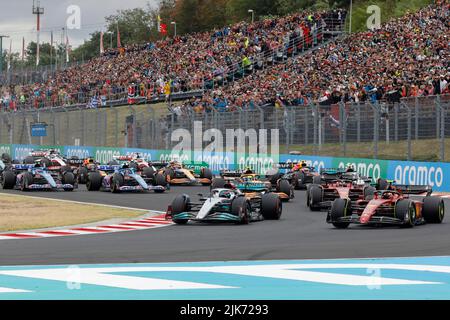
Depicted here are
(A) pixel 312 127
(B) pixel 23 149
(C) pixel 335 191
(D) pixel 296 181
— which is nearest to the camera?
(C) pixel 335 191

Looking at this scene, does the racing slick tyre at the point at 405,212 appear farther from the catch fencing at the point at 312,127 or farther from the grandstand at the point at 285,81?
the grandstand at the point at 285,81

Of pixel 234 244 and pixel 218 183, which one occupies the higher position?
pixel 218 183

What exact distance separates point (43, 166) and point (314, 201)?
1240 centimetres

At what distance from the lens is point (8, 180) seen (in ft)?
109

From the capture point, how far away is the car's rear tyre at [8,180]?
109 ft

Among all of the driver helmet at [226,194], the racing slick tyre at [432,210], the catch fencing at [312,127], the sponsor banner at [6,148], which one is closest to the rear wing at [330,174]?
the catch fencing at [312,127]

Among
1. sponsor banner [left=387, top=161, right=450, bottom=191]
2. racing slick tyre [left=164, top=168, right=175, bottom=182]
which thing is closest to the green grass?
sponsor banner [left=387, top=161, right=450, bottom=191]

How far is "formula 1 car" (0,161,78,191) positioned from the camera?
106 feet

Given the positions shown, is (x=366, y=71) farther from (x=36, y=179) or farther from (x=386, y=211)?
(x=386, y=211)

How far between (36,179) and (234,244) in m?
17.3

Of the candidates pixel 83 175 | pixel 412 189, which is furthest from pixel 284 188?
pixel 83 175

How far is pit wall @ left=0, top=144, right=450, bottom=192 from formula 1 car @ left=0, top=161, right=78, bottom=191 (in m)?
8.72

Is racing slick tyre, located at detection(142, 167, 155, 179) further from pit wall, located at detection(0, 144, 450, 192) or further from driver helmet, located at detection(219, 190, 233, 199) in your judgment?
driver helmet, located at detection(219, 190, 233, 199)

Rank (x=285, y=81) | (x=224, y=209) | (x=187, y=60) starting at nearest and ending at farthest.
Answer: (x=224, y=209), (x=285, y=81), (x=187, y=60)
